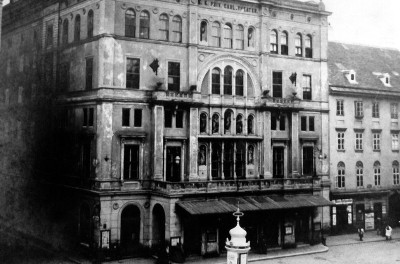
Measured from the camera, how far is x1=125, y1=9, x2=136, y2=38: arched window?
133ft

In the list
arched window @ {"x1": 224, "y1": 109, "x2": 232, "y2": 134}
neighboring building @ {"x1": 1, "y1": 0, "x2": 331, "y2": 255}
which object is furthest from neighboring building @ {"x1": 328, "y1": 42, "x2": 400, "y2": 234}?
arched window @ {"x1": 224, "y1": 109, "x2": 232, "y2": 134}

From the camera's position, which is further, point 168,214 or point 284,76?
point 284,76

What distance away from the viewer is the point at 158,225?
40906 mm

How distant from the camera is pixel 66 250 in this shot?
41094 millimetres

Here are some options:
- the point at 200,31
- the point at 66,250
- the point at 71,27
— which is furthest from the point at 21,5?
the point at 66,250

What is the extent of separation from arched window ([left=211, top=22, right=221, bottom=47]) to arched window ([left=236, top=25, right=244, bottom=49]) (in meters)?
1.89

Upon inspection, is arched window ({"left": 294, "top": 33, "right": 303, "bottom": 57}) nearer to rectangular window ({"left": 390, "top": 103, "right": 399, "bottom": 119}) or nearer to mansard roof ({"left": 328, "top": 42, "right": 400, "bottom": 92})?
mansard roof ({"left": 328, "top": 42, "right": 400, "bottom": 92})

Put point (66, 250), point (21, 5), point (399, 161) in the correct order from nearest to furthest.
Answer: point (66, 250) < point (21, 5) < point (399, 161)

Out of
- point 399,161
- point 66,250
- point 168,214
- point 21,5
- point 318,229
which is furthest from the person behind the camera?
point 399,161

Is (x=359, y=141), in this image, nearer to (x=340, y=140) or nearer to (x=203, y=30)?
(x=340, y=140)

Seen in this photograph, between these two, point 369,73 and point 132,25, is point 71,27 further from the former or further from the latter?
point 369,73

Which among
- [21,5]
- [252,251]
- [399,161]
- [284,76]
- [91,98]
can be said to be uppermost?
[21,5]

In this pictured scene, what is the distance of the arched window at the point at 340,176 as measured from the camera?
51.0 metres

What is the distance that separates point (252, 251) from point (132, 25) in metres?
21.3
